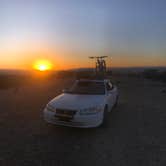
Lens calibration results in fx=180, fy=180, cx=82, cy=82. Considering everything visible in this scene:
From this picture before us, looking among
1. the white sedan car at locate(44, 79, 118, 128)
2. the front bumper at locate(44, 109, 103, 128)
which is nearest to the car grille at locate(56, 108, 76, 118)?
the white sedan car at locate(44, 79, 118, 128)

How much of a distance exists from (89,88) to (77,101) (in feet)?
4.53

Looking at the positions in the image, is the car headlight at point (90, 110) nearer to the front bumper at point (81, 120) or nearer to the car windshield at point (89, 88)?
the front bumper at point (81, 120)

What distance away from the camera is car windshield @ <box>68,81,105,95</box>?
6440mm

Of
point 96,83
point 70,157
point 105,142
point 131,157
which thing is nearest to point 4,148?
point 70,157

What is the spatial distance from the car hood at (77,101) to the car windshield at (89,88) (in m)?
0.42

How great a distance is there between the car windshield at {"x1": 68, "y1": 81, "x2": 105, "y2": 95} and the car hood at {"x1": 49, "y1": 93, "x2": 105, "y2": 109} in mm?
419

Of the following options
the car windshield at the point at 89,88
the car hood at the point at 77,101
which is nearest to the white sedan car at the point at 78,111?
the car hood at the point at 77,101

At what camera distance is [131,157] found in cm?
386

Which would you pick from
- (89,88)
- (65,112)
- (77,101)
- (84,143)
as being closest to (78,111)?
(65,112)

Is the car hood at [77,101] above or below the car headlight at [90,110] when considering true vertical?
above

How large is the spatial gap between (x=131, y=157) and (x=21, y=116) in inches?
183

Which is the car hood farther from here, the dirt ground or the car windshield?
the dirt ground

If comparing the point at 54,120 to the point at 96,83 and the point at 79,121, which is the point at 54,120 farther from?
the point at 96,83

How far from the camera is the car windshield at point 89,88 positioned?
21.1 feet
